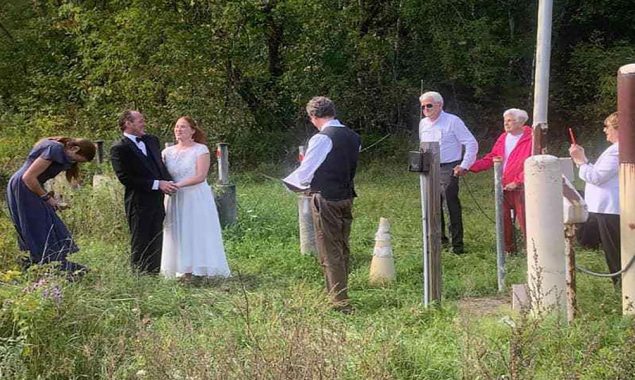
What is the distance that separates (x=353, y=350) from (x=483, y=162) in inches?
191

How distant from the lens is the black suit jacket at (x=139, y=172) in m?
7.25

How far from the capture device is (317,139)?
6.04 metres

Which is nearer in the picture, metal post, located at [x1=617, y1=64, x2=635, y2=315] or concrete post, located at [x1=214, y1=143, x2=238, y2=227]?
metal post, located at [x1=617, y1=64, x2=635, y2=315]

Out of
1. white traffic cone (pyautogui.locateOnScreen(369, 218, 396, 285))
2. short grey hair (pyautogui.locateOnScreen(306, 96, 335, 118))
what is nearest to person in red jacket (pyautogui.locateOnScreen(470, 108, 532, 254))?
white traffic cone (pyautogui.locateOnScreen(369, 218, 396, 285))

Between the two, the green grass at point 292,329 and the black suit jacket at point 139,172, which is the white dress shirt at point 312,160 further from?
Answer: the black suit jacket at point 139,172

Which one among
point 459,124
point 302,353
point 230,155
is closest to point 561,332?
point 302,353

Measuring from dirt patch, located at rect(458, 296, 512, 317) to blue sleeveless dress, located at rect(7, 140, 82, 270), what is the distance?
3211 millimetres

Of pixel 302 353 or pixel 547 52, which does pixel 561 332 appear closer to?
pixel 302 353

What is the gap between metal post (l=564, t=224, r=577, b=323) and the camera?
5305 millimetres

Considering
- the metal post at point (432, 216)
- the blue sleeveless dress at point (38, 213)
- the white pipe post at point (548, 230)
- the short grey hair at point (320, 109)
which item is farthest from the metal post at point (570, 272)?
the blue sleeveless dress at point (38, 213)

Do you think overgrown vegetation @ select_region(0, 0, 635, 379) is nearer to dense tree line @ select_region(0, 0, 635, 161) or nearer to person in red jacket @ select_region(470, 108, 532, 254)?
dense tree line @ select_region(0, 0, 635, 161)

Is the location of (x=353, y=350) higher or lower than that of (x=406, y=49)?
lower

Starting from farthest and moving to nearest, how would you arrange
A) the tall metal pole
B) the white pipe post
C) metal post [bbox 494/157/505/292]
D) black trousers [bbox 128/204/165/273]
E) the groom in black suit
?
black trousers [bbox 128/204/165/273], the groom in black suit, metal post [bbox 494/157/505/292], the tall metal pole, the white pipe post

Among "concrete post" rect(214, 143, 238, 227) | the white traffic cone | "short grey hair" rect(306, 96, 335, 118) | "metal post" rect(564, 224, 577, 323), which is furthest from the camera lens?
"concrete post" rect(214, 143, 238, 227)
